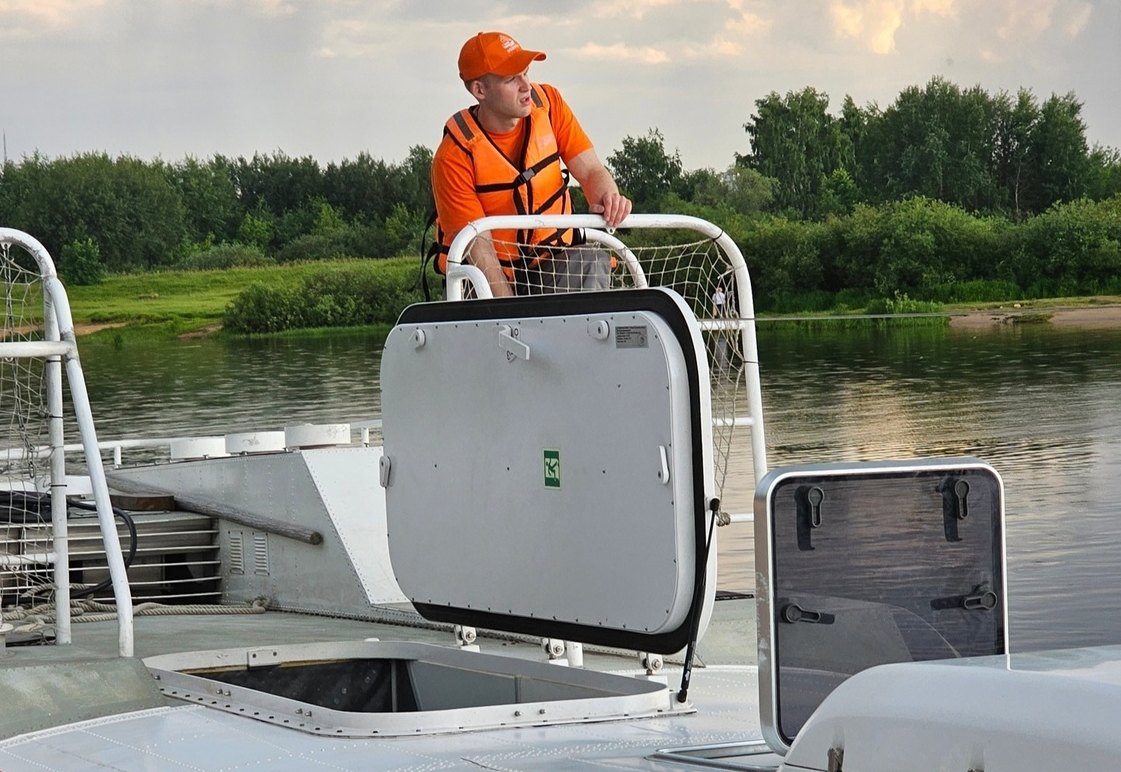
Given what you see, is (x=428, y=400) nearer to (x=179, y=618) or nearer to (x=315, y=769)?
(x=315, y=769)

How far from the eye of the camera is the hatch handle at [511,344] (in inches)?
128

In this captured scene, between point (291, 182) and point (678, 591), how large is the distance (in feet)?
194

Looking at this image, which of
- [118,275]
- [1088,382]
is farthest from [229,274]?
[1088,382]

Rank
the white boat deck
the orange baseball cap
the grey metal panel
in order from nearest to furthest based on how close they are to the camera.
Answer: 1. the white boat deck
2. the orange baseball cap
3. the grey metal panel

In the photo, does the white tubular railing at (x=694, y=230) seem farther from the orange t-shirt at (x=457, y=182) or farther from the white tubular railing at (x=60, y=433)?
the white tubular railing at (x=60, y=433)

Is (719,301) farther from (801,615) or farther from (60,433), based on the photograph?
(801,615)

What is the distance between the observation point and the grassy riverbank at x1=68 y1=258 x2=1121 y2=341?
55.5 m

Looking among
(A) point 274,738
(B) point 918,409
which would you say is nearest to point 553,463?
(A) point 274,738

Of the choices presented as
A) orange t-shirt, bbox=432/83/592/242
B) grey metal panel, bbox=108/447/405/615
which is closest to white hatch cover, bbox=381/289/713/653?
orange t-shirt, bbox=432/83/592/242

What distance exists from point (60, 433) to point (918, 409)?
84.6ft

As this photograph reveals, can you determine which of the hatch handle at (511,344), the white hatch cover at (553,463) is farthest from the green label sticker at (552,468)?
the hatch handle at (511,344)

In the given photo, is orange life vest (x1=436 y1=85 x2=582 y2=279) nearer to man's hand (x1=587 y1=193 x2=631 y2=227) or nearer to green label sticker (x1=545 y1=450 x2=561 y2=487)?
man's hand (x1=587 y1=193 x2=631 y2=227)

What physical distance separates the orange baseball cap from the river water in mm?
6209

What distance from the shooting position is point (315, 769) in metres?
2.87
